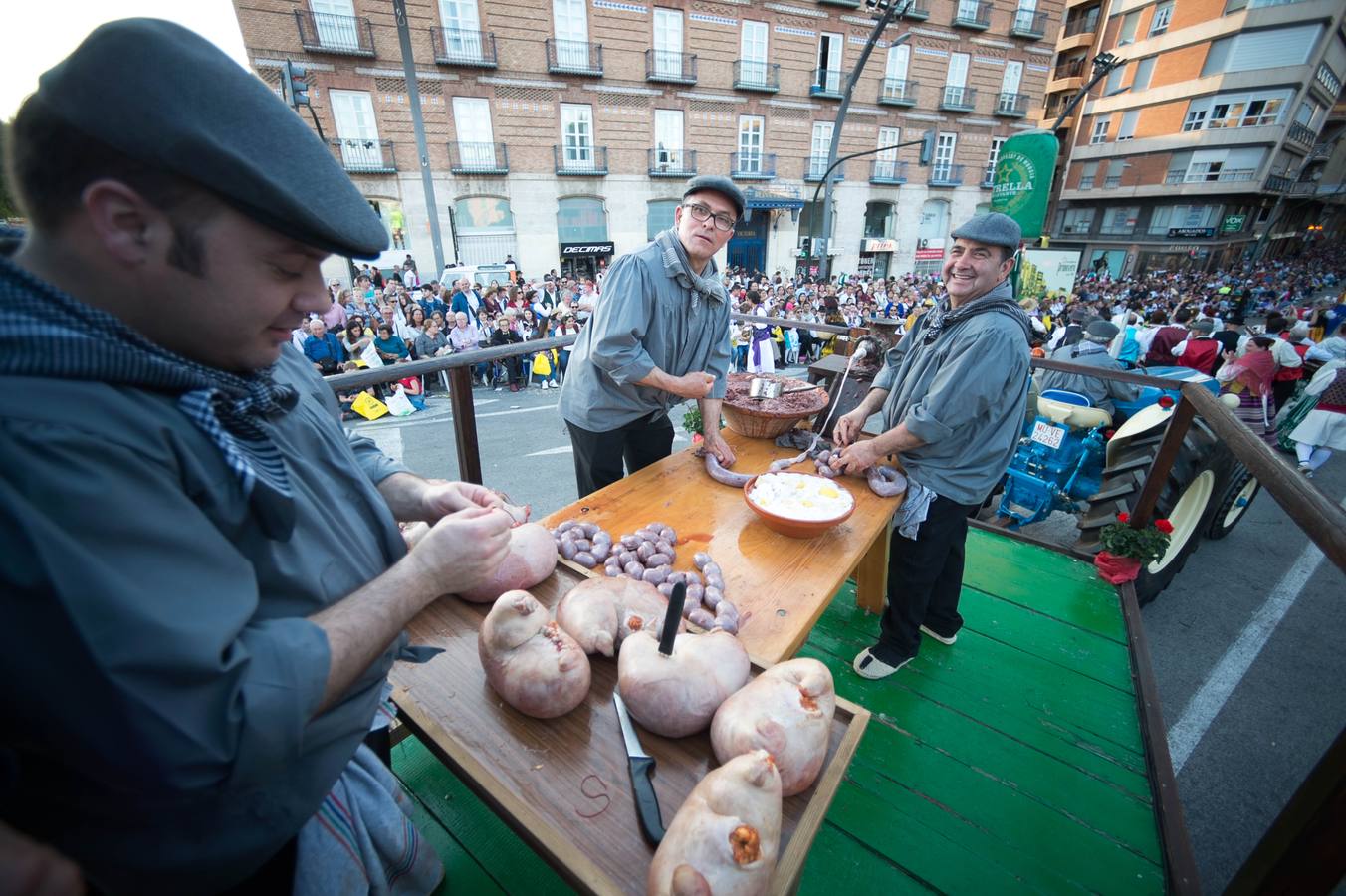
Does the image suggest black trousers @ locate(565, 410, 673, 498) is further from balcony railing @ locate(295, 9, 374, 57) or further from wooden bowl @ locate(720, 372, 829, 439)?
balcony railing @ locate(295, 9, 374, 57)

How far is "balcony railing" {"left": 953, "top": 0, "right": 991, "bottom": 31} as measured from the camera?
2394 cm

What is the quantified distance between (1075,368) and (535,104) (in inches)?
832

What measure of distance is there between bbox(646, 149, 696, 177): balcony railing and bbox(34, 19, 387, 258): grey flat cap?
2283 centimetres

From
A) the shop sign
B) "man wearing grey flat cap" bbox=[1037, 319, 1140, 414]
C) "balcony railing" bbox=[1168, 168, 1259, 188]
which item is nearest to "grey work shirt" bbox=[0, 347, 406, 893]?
"man wearing grey flat cap" bbox=[1037, 319, 1140, 414]

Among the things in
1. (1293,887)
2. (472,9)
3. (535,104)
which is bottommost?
(1293,887)

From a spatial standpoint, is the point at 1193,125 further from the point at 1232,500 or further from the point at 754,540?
the point at 754,540

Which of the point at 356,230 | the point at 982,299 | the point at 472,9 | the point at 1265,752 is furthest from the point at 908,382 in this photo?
the point at 472,9

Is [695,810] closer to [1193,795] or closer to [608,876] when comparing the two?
[608,876]

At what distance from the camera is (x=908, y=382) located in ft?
8.09

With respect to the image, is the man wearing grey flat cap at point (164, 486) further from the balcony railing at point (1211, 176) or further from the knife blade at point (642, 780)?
the balcony railing at point (1211, 176)

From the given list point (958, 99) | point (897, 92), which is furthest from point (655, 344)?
point (958, 99)

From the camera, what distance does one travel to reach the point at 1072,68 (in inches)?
1412

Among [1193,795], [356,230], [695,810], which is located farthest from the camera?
[1193,795]

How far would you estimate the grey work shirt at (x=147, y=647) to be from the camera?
0.56 metres
